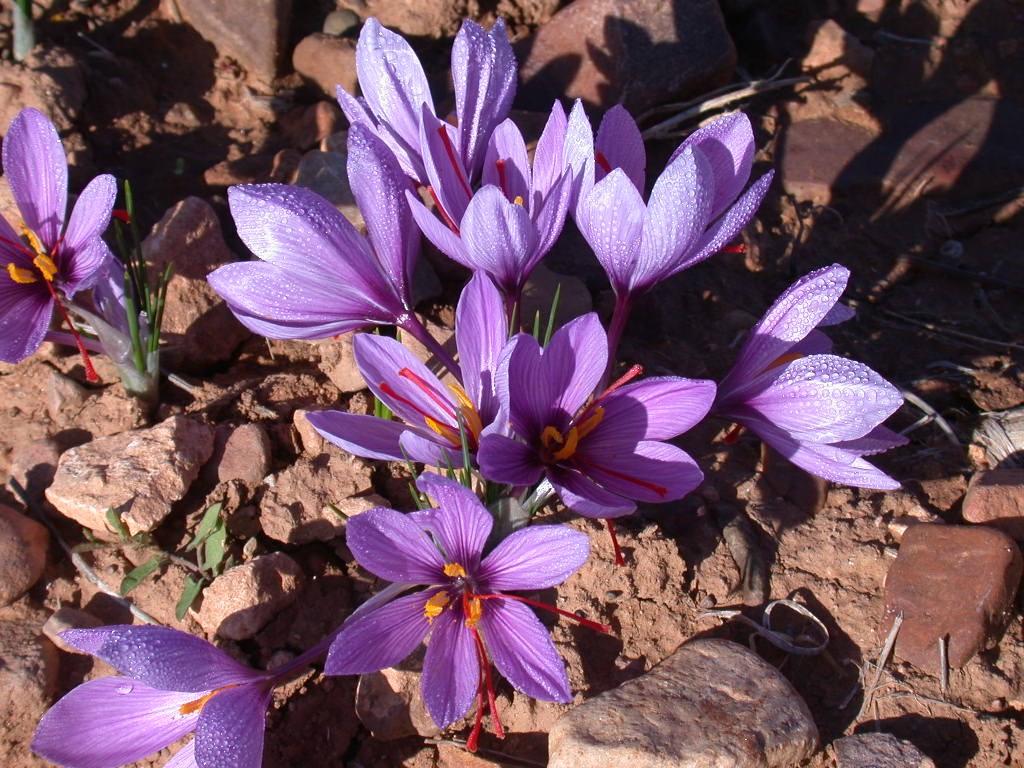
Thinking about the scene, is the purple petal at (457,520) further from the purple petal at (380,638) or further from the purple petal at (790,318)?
the purple petal at (790,318)

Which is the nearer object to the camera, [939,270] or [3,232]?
[3,232]

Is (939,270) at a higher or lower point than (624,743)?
higher

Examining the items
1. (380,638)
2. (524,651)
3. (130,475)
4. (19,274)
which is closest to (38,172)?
(19,274)

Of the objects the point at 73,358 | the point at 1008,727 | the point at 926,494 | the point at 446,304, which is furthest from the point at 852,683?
the point at 73,358

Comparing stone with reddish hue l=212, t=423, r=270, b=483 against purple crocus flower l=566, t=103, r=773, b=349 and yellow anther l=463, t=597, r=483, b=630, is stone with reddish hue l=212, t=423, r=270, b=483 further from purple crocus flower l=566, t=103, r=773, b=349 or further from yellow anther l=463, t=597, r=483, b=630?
purple crocus flower l=566, t=103, r=773, b=349

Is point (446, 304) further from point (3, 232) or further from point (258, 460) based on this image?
point (3, 232)

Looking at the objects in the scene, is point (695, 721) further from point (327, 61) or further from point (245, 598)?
point (327, 61)

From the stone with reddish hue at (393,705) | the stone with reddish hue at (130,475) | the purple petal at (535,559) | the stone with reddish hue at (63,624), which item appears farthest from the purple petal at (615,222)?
the stone with reddish hue at (63,624)
